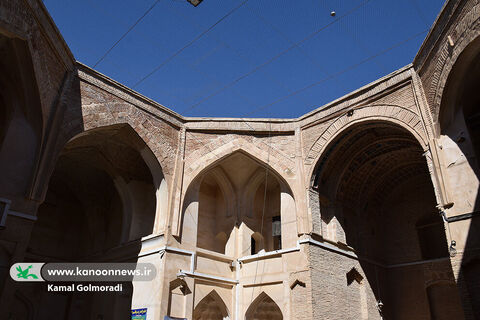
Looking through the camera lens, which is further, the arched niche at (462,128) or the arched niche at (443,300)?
the arched niche at (443,300)

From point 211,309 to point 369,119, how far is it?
21.9ft

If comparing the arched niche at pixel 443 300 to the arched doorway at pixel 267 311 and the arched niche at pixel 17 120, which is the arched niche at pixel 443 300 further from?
the arched niche at pixel 17 120

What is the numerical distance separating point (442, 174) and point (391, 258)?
18.2 ft

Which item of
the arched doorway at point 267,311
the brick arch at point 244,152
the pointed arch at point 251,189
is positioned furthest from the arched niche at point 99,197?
the arched doorway at point 267,311

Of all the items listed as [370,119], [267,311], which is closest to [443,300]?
[267,311]

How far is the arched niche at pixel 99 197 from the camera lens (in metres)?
10.6

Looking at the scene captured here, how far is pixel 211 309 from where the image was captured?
434 inches

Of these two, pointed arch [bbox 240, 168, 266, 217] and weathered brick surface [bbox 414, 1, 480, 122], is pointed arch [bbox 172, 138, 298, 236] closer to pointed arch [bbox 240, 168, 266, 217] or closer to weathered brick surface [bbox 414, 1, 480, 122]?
pointed arch [bbox 240, 168, 266, 217]

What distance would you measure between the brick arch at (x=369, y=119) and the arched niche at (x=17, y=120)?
6720 millimetres

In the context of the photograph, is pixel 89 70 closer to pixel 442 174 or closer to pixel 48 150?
pixel 48 150

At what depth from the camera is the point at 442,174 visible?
7.93m

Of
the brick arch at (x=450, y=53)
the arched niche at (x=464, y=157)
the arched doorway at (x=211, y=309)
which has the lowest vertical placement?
the arched doorway at (x=211, y=309)

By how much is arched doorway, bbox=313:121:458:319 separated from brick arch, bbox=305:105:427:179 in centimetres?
16

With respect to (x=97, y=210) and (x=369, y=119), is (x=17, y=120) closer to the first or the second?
(x=97, y=210)
